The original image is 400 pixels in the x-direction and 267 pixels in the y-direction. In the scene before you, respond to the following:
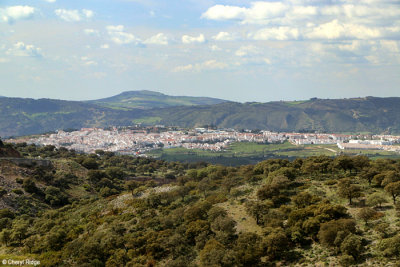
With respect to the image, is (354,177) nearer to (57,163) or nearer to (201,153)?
(57,163)

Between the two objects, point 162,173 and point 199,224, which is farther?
point 162,173

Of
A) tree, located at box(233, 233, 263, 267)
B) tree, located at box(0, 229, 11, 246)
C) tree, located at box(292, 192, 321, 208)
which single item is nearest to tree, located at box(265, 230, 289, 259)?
tree, located at box(233, 233, 263, 267)

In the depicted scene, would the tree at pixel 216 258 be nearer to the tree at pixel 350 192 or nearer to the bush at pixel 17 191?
the tree at pixel 350 192

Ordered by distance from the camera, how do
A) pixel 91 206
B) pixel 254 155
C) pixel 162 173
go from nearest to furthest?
pixel 91 206, pixel 162 173, pixel 254 155

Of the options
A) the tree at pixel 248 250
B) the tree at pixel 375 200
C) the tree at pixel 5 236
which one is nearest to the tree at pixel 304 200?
the tree at pixel 375 200

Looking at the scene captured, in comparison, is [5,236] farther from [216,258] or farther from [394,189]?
[394,189]

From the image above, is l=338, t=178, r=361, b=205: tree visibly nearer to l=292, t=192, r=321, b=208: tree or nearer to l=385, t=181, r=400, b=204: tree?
l=292, t=192, r=321, b=208: tree

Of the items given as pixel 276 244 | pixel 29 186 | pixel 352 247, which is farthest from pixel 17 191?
pixel 352 247

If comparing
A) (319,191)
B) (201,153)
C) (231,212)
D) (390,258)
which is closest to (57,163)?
(231,212)
